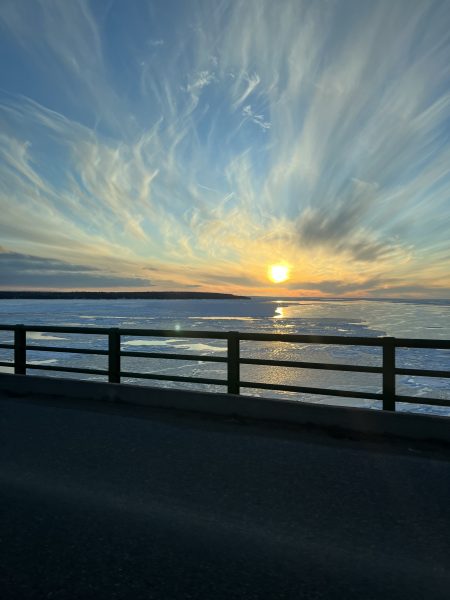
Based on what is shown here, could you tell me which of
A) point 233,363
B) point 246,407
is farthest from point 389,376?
point 233,363

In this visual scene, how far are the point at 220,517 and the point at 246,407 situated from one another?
338 cm

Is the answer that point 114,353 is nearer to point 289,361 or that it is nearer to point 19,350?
point 19,350

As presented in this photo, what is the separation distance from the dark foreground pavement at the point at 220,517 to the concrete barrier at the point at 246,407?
377mm

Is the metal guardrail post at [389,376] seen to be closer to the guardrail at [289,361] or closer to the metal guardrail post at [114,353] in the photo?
the guardrail at [289,361]

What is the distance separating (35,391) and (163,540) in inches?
A: 257

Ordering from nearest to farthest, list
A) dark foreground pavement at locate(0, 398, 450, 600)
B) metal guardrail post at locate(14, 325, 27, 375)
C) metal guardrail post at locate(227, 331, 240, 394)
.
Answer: dark foreground pavement at locate(0, 398, 450, 600), metal guardrail post at locate(227, 331, 240, 394), metal guardrail post at locate(14, 325, 27, 375)

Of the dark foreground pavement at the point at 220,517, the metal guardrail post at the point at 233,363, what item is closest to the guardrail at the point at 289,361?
the metal guardrail post at the point at 233,363

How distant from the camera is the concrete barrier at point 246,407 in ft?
20.1

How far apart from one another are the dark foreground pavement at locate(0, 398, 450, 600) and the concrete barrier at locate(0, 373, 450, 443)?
0.38m

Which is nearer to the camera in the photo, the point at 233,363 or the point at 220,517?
the point at 220,517

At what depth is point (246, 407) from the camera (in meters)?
7.25

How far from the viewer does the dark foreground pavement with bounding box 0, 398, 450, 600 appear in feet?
9.86

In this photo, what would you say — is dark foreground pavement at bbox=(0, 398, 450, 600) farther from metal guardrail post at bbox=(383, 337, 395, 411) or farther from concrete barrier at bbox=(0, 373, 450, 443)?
metal guardrail post at bbox=(383, 337, 395, 411)

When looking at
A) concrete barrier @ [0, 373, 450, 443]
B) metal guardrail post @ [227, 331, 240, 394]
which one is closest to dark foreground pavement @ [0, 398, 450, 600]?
concrete barrier @ [0, 373, 450, 443]
